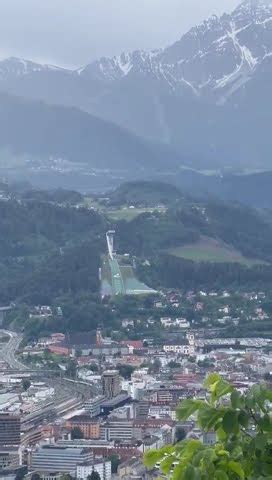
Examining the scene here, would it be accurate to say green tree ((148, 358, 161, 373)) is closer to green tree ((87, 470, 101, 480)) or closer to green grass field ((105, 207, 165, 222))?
green tree ((87, 470, 101, 480))

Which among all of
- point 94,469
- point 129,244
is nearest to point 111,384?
point 94,469

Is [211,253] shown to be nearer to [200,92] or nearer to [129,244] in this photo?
[129,244]

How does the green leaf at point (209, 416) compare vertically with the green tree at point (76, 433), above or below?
above

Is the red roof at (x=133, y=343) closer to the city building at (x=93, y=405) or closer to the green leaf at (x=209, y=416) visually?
the city building at (x=93, y=405)

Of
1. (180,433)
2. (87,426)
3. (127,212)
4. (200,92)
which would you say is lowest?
(87,426)

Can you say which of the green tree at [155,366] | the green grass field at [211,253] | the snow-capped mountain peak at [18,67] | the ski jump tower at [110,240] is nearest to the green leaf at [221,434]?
the green tree at [155,366]

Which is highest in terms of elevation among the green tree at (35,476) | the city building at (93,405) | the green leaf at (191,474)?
the green leaf at (191,474)

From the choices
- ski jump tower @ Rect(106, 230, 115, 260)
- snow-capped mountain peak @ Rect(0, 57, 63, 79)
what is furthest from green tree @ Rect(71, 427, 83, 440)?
snow-capped mountain peak @ Rect(0, 57, 63, 79)
